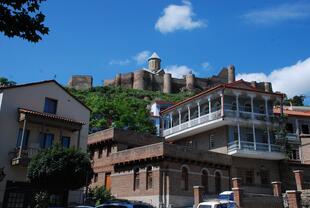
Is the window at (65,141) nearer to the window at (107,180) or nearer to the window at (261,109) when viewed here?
the window at (107,180)

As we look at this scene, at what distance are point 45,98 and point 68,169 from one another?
7.78 metres

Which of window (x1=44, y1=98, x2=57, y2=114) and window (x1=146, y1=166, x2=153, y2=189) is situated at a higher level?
window (x1=44, y1=98, x2=57, y2=114)

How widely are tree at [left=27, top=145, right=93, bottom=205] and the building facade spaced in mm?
2135

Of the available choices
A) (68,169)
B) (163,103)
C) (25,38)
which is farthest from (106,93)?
(25,38)

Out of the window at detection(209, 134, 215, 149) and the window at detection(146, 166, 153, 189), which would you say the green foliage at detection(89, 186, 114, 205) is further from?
the window at detection(209, 134, 215, 149)

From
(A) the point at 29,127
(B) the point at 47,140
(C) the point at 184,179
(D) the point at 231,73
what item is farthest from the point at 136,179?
(D) the point at 231,73

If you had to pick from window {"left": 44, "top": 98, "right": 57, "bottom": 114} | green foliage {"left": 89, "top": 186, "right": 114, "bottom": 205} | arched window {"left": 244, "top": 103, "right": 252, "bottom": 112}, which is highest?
arched window {"left": 244, "top": 103, "right": 252, "bottom": 112}

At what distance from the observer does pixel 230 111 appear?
3700cm

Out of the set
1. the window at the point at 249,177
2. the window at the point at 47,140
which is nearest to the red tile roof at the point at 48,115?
the window at the point at 47,140

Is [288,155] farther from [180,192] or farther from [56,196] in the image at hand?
[56,196]

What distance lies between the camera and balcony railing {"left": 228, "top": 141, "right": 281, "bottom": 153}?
3578 cm

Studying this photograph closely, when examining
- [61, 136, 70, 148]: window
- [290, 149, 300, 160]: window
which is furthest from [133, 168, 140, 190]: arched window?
[290, 149, 300, 160]: window

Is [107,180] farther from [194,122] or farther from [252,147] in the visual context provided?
[252,147]

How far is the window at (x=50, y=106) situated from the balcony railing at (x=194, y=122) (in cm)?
1476
